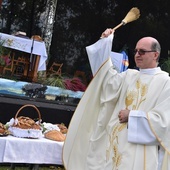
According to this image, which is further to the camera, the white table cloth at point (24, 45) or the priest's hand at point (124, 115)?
the white table cloth at point (24, 45)

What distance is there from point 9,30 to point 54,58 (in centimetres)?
141

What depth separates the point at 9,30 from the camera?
34.2 ft

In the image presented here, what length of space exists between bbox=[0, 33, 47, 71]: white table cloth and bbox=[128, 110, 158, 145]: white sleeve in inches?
195

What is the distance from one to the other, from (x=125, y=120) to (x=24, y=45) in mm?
4994

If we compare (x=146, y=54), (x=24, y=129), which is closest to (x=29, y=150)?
(x=24, y=129)

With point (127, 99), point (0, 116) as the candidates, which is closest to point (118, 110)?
point (127, 99)

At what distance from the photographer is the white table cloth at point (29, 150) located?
4.05 meters

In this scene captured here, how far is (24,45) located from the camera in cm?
790

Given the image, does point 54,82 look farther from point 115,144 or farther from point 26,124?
point 115,144

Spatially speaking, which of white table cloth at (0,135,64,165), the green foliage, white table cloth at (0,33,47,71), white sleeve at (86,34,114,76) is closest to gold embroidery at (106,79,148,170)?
white sleeve at (86,34,114,76)

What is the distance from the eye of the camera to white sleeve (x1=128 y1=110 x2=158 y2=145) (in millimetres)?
3178

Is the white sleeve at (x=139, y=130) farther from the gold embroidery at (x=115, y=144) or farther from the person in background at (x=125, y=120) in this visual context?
the gold embroidery at (x=115, y=144)

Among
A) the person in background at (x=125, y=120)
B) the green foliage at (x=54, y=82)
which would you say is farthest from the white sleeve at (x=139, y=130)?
Answer: the green foliage at (x=54, y=82)

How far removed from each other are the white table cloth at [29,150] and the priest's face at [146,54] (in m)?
1.50
